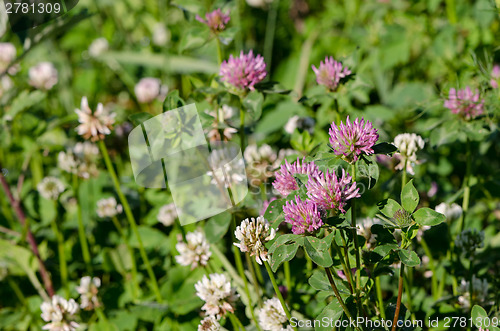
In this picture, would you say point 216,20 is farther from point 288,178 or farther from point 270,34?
→ point 270,34

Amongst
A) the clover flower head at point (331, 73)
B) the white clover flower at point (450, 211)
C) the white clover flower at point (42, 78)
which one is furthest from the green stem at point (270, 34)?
the white clover flower at point (450, 211)

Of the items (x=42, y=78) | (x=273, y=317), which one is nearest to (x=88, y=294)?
(x=273, y=317)

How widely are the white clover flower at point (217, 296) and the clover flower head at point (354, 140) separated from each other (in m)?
0.47

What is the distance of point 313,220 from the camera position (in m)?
0.94

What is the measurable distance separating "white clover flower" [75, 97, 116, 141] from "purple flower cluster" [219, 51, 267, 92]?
380mm

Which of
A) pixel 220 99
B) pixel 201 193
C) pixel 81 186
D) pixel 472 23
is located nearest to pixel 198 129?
pixel 220 99

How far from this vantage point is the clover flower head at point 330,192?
95cm

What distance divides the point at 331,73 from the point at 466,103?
38cm

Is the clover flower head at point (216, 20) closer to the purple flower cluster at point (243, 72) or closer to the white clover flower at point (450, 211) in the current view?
the purple flower cluster at point (243, 72)

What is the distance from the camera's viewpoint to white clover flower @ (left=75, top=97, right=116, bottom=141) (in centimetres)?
142

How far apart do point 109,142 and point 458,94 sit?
1.38 meters

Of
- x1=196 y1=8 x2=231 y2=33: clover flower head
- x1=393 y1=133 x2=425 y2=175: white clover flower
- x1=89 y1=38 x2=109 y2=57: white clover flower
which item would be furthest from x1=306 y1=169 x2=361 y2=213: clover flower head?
x1=89 y1=38 x2=109 y2=57: white clover flower

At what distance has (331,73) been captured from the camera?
A: 137 cm

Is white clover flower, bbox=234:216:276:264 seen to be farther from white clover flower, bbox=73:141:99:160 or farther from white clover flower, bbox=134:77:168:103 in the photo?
white clover flower, bbox=134:77:168:103
